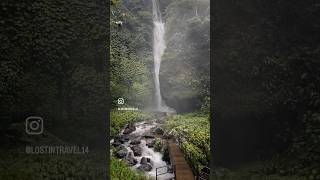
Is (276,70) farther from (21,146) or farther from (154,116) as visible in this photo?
(21,146)

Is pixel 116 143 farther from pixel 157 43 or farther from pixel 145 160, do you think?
pixel 157 43

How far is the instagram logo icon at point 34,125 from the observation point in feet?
18.5

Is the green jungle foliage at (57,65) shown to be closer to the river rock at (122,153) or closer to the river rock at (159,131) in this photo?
the river rock at (122,153)

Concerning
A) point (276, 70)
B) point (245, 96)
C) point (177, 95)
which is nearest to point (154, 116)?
point (177, 95)

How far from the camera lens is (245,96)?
5.75 metres

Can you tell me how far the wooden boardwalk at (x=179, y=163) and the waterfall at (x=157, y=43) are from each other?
3.00 feet

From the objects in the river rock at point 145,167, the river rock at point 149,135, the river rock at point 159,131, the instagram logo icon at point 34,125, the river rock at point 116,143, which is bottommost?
the river rock at point 145,167

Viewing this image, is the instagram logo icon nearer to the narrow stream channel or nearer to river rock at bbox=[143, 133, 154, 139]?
the narrow stream channel

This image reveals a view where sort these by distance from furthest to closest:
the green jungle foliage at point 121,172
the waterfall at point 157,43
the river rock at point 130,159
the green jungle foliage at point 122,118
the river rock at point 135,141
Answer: the waterfall at point 157,43
the river rock at point 135,141
the river rock at point 130,159
the green jungle foliage at point 122,118
the green jungle foliage at point 121,172

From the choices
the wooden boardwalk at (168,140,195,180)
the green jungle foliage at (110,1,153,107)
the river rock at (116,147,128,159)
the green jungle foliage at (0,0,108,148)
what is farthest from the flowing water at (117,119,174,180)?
the green jungle foliage at (0,0,108,148)

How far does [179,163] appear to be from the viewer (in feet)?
22.1

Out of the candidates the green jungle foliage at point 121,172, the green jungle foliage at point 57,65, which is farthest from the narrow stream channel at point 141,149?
the green jungle foliage at point 57,65

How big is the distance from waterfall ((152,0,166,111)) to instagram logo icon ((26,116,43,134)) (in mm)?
2154

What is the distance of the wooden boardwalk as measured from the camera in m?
6.20
